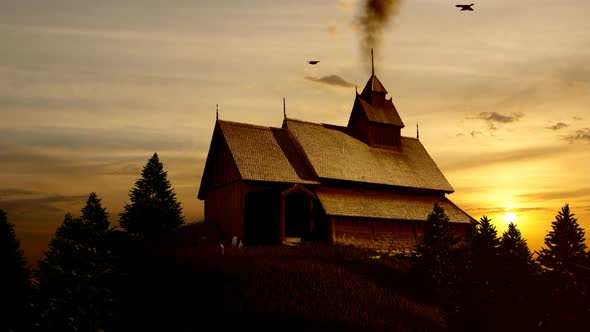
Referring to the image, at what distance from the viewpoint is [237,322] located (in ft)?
96.4

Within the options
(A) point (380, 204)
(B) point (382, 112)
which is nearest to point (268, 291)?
(A) point (380, 204)

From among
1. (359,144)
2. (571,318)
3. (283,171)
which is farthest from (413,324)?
(359,144)

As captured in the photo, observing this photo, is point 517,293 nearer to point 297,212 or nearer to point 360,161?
point 297,212

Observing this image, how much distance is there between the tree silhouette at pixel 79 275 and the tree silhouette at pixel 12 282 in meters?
3.59

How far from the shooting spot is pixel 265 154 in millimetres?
47406

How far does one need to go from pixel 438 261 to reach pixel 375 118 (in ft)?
66.4

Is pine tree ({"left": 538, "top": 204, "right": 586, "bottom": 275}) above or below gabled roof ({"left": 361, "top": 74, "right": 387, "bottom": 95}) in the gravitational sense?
below

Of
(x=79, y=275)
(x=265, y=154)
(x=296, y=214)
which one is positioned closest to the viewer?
(x=79, y=275)

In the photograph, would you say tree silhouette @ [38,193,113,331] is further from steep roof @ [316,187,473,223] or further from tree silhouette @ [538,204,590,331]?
tree silhouette @ [538,204,590,331]

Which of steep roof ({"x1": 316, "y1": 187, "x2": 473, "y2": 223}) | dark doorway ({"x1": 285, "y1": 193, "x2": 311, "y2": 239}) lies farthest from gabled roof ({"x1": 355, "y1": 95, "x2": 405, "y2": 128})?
dark doorway ({"x1": 285, "y1": 193, "x2": 311, "y2": 239})

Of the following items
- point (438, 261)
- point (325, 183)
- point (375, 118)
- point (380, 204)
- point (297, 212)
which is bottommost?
point (438, 261)

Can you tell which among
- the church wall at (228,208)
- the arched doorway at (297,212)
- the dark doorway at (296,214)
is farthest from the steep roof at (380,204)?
the church wall at (228,208)

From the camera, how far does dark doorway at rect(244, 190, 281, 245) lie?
45562 millimetres

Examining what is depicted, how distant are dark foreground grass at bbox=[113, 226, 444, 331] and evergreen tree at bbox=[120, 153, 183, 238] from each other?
558 centimetres
